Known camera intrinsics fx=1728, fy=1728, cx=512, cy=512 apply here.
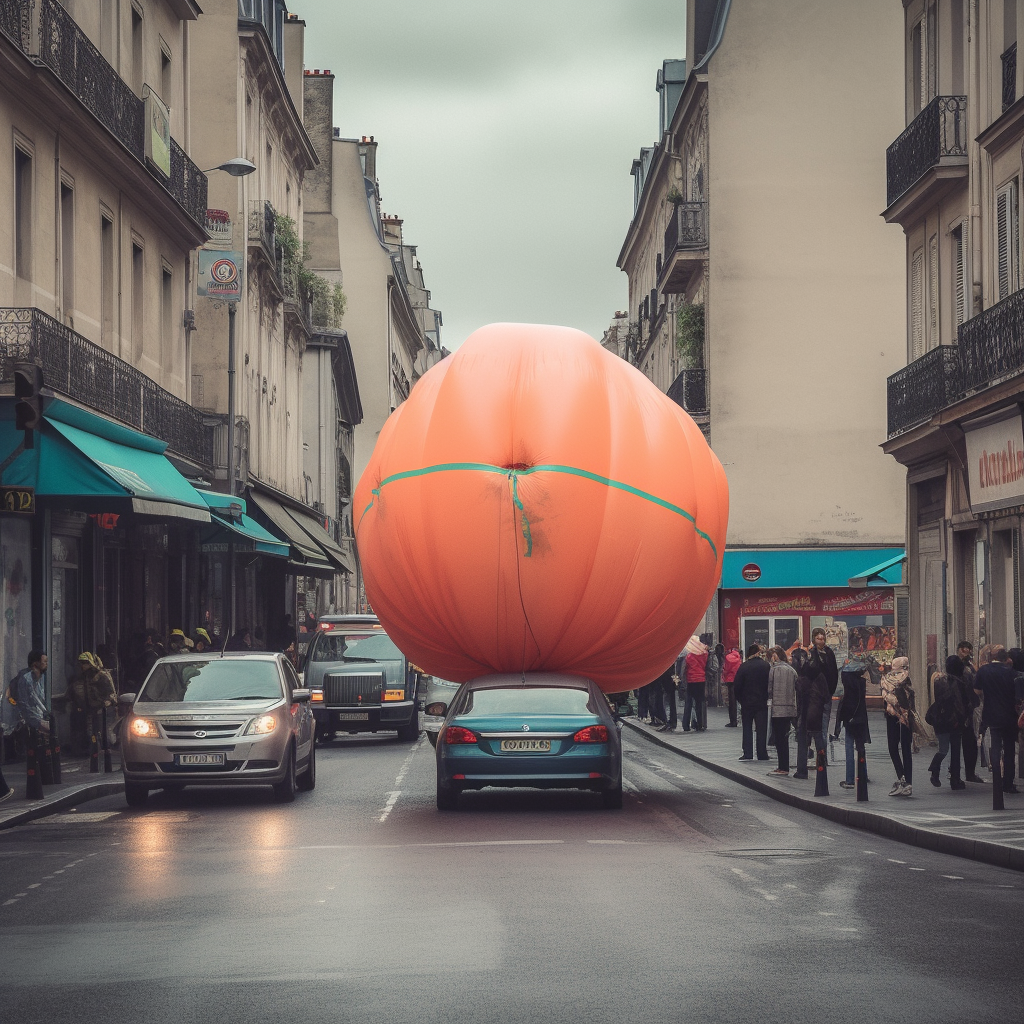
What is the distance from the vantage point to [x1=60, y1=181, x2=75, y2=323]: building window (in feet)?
89.2

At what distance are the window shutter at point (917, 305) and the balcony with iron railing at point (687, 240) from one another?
1565 cm

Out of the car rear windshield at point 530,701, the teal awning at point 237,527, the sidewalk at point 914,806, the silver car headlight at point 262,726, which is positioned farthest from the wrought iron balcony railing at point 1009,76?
the teal awning at point 237,527

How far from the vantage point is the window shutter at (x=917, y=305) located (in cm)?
2934

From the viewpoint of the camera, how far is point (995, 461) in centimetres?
2361

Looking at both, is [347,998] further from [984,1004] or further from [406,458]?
[406,458]

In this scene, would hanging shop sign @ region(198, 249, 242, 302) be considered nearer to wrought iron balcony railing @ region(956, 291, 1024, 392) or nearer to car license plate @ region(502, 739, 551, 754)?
wrought iron balcony railing @ region(956, 291, 1024, 392)

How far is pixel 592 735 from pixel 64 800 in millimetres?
5928

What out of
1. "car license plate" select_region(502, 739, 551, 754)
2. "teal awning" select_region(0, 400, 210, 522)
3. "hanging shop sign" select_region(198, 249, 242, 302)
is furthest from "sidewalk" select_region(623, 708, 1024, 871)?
"hanging shop sign" select_region(198, 249, 242, 302)

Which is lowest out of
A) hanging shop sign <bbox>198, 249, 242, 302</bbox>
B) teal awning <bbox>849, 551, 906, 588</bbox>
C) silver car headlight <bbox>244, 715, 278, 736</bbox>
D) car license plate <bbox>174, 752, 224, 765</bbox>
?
car license plate <bbox>174, 752, 224, 765</bbox>

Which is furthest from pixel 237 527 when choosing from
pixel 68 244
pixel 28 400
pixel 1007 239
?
pixel 28 400

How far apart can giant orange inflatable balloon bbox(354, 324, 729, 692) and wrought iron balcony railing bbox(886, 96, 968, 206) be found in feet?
32.4

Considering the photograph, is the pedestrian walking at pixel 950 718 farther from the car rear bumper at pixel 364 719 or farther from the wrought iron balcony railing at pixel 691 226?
the wrought iron balcony railing at pixel 691 226

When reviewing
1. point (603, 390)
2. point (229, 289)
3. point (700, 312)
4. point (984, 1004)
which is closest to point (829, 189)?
point (700, 312)

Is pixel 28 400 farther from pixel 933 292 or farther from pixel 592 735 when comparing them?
pixel 933 292
